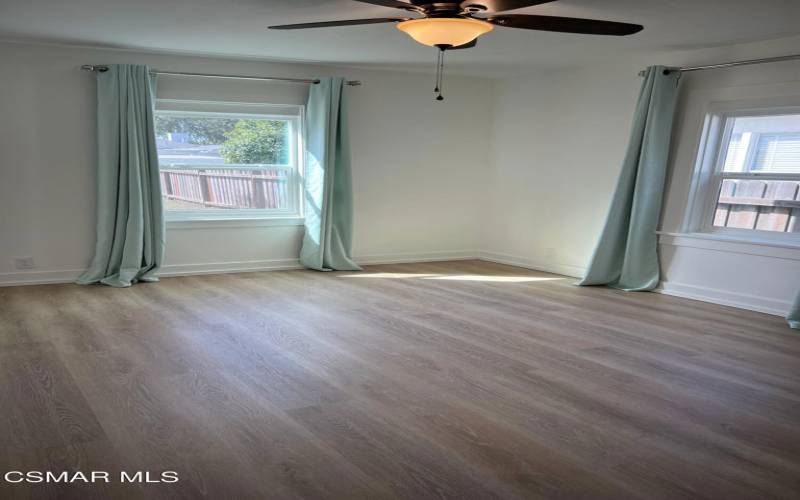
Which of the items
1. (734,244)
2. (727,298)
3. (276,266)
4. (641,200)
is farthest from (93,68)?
(727,298)

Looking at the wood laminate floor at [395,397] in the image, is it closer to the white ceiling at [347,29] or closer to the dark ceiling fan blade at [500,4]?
the dark ceiling fan blade at [500,4]

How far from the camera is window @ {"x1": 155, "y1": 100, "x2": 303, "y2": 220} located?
18.3ft

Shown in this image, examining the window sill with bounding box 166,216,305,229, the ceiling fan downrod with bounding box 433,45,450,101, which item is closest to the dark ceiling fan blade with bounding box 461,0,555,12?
the ceiling fan downrod with bounding box 433,45,450,101

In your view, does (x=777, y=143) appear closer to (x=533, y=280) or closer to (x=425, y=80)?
(x=533, y=280)

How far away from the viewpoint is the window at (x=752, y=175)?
4.66 meters

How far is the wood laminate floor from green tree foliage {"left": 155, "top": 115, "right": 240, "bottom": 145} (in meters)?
1.64

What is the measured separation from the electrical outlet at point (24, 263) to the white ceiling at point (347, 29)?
5.83ft

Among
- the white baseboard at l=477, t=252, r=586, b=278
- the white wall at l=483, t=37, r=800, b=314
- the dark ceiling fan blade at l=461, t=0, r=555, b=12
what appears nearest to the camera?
the dark ceiling fan blade at l=461, t=0, r=555, b=12

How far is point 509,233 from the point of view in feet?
22.1

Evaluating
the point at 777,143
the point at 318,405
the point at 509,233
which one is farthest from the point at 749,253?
the point at 318,405

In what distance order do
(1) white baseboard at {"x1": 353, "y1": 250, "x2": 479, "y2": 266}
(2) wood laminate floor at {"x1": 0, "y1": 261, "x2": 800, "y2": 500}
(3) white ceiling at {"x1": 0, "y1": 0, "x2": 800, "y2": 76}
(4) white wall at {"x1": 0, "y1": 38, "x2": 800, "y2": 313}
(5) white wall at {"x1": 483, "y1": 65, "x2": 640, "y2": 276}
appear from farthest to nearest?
(1) white baseboard at {"x1": 353, "y1": 250, "x2": 479, "y2": 266}, (5) white wall at {"x1": 483, "y1": 65, "x2": 640, "y2": 276}, (4) white wall at {"x1": 0, "y1": 38, "x2": 800, "y2": 313}, (3) white ceiling at {"x1": 0, "y1": 0, "x2": 800, "y2": 76}, (2) wood laminate floor at {"x1": 0, "y1": 261, "x2": 800, "y2": 500}

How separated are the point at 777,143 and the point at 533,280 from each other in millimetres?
2289

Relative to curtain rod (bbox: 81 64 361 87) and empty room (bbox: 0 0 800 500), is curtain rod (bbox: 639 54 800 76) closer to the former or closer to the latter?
empty room (bbox: 0 0 800 500)

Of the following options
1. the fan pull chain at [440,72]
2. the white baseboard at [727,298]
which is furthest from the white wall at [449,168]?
the fan pull chain at [440,72]
